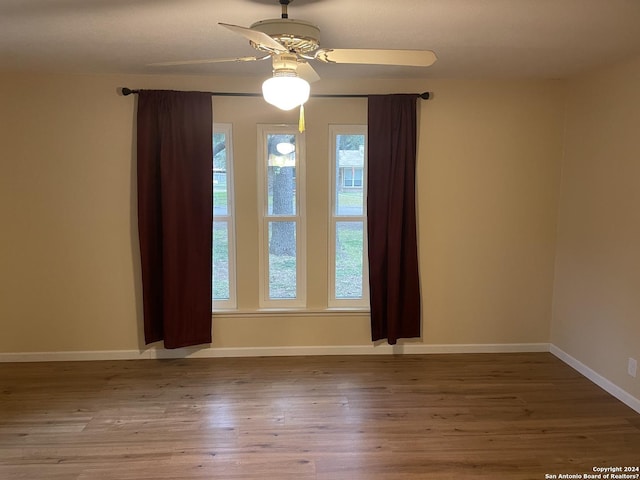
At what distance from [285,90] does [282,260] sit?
2.15 metres

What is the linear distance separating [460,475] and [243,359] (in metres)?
2.10

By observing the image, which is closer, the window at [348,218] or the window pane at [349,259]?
the window at [348,218]

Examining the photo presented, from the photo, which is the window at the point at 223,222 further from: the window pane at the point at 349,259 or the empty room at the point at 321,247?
the window pane at the point at 349,259

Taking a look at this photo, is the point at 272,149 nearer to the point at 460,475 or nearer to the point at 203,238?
the point at 203,238

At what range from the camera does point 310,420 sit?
292 centimetres

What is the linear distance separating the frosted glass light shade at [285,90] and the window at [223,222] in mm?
1799

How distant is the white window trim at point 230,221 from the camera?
3795 mm

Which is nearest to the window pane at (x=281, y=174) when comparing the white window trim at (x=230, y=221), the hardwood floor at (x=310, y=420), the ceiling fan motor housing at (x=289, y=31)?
the white window trim at (x=230, y=221)

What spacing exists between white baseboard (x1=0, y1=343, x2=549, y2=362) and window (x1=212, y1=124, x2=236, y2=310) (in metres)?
0.43

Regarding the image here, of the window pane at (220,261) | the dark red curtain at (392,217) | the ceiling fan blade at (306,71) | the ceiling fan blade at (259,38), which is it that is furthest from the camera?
the window pane at (220,261)

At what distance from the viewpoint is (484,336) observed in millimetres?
4070

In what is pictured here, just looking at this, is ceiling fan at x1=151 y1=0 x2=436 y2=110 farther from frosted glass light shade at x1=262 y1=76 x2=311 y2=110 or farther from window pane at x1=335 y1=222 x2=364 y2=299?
window pane at x1=335 y1=222 x2=364 y2=299

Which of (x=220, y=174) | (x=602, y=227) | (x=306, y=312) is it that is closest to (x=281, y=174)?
(x=220, y=174)

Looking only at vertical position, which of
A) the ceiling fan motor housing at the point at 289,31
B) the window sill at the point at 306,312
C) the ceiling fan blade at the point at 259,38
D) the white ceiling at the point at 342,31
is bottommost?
the window sill at the point at 306,312
